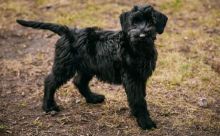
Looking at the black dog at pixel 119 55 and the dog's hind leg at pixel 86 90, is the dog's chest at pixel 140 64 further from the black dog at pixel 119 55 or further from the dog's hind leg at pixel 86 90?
the dog's hind leg at pixel 86 90

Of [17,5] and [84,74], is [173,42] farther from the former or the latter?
[17,5]

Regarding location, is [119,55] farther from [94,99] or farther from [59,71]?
[94,99]

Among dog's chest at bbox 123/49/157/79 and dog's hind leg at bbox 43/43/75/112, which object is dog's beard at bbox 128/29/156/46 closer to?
dog's chest at bbox 123/49/157/79

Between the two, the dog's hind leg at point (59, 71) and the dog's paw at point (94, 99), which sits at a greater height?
the dog's hind leg at point (59, 71)

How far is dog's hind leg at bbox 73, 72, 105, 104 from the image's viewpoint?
6973mm

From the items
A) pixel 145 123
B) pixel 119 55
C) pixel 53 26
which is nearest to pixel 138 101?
pixel 145 123

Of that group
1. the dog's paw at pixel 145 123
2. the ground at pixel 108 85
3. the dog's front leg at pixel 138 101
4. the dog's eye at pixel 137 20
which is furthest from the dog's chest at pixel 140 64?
the ground at pixel 108 85

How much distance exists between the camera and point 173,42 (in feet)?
30.9

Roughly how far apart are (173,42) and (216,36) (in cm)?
104

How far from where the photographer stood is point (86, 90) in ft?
23.2

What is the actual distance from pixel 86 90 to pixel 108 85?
2.57ft

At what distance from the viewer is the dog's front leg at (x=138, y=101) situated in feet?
19.9

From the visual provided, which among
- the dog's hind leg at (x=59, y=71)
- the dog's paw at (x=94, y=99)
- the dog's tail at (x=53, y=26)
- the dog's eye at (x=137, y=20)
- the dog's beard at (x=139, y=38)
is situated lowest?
the dog's paw at (x=94, y=99)

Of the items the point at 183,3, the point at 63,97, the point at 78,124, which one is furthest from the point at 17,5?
the point at 78,124
